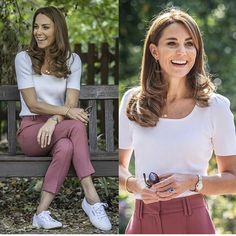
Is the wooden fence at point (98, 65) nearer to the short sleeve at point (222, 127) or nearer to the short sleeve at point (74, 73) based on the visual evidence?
the short sleeve at point (74, 73)

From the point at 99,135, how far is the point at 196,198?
2.47 ft

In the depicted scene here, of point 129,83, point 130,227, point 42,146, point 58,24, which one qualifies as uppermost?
point 58,24

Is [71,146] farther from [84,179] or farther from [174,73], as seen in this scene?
[174,73]

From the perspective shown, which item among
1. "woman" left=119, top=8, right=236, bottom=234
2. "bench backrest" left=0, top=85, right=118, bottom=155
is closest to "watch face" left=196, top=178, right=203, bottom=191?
"woman" left=119, top=8, right=236, bottom=234

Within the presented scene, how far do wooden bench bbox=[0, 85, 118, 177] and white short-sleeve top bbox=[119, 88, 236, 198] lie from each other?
348 millimetres

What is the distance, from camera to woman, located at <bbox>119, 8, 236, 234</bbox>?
9.08 feet

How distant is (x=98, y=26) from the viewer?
150 inches

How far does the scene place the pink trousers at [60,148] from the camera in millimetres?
3117

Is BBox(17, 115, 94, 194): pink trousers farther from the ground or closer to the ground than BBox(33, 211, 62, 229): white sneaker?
farther from the ground

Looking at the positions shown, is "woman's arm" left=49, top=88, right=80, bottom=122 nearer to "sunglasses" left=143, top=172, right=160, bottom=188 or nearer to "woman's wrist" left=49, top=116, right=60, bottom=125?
"woman's wrist" left=49, top=116, right=60, bottom=125

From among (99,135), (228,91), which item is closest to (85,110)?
(99,135)

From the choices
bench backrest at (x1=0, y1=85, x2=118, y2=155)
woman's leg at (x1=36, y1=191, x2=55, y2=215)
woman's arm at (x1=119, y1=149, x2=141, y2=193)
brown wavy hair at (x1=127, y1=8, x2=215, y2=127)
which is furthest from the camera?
bench backrest at (x1=0, y1=85, x2=118, y2=155)

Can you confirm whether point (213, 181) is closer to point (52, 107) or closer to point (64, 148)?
point (64, 148)

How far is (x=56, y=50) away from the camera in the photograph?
3.20 metres
